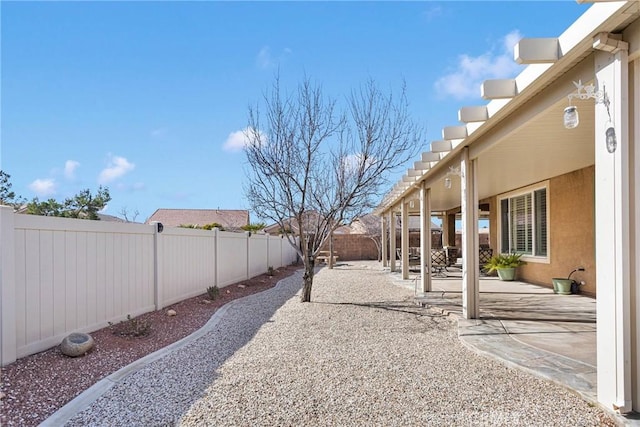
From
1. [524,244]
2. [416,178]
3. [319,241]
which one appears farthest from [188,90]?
[524,244]

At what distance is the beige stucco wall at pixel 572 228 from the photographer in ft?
29.1

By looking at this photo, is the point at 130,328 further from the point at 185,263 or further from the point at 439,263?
the point at 439,263

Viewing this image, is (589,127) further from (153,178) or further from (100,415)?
(153,178)

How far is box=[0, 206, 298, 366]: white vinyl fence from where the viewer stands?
4152 mm

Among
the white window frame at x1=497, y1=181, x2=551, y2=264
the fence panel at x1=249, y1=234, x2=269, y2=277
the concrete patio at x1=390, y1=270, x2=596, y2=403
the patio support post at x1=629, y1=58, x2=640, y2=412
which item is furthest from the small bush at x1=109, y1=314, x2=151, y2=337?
the white window frame at x1=497, y1=181, x2=551, y2=264

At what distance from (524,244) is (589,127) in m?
7.15

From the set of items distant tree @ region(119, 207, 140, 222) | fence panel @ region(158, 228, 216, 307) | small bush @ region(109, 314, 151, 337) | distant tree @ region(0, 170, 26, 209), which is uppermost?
distant tree @ region(0, 170, 26, 209)

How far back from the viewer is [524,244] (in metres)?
12.3

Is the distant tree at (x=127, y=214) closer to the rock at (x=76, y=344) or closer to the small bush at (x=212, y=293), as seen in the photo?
the small bush at (x=212, y=293)

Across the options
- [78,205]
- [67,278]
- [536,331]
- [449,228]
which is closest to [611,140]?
[536,331]

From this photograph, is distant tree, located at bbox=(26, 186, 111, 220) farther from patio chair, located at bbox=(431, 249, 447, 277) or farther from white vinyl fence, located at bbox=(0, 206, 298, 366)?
patio chair, located at bbox=(431, 249, 447, 277)

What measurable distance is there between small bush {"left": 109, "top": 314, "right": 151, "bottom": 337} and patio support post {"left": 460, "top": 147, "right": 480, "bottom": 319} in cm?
465

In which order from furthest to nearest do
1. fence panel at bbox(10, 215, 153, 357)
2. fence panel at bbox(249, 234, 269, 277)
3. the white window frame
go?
fence panel at bbox(249, 234, 269, 277) < the white window frame < fence panel at bbox(10, 215, 153, 357)

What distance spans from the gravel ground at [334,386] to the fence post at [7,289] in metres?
1.04
